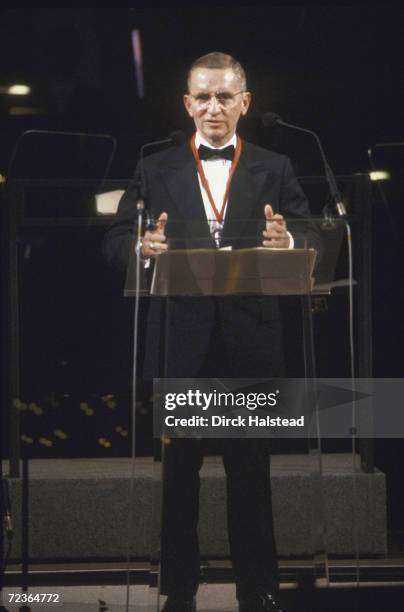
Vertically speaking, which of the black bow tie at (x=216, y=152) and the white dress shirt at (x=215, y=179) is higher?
the black bow tie at (x=216, y=152)

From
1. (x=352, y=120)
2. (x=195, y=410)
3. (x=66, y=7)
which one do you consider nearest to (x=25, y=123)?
(x=66, y=7)

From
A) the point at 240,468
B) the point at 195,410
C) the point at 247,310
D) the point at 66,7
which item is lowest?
the point at 240,468

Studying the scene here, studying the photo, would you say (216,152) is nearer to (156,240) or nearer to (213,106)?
(213,106)

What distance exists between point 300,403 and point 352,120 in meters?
1.36

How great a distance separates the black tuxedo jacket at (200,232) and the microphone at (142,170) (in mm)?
23

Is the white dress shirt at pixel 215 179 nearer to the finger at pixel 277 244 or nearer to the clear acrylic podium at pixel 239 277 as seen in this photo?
the clear acrylic podium at pixel 239 277

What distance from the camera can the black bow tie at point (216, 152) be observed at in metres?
3.13

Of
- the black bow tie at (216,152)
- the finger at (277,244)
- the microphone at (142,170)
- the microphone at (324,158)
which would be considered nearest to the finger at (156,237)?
the microphone at (142,170)

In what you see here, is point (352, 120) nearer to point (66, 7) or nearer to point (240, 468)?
point (66, 7)

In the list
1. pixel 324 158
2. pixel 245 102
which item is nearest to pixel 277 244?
pixel 245 102

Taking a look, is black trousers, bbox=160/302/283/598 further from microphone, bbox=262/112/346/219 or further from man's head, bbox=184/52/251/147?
man's head, bbox=184/52/251/147

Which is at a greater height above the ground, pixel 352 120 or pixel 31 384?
pixel 352 120

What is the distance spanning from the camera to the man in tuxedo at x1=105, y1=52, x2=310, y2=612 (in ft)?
8.16

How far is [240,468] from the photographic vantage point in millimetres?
2764
